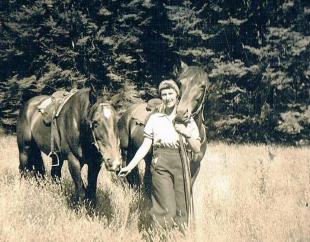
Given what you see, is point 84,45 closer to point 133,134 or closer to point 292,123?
point 292,123

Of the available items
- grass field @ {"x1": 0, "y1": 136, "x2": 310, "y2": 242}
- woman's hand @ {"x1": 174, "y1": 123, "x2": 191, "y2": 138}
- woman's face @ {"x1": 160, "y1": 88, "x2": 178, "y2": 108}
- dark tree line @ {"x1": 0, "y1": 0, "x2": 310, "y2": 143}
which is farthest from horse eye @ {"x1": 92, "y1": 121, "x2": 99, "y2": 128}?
dark tree line @ {"x1": 0, "y1": 0, "x2": 310, "y2": 143}

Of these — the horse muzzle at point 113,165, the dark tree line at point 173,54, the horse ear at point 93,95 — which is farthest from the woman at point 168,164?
the dark tree line at point 173,54

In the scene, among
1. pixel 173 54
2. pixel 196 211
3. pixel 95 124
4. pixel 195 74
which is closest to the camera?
pixel 95 124

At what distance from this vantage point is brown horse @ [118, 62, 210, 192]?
5.15 metres

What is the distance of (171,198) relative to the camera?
452 cm

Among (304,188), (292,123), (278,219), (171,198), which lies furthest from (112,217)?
(292,123)

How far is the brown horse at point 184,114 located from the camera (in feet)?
16.9

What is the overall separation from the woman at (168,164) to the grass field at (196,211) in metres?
0.26

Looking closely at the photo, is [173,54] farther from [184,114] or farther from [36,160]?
[184,114]

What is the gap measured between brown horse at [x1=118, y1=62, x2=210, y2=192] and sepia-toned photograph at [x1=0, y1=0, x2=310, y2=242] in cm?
2

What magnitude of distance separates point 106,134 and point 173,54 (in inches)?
655

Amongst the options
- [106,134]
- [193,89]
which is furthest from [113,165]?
[193,89]

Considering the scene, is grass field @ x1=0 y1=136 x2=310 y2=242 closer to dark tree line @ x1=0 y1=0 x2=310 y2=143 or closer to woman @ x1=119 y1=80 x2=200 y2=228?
woman @ x1=119 y1=80 x2=200 y2=228

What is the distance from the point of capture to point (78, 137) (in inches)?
229
